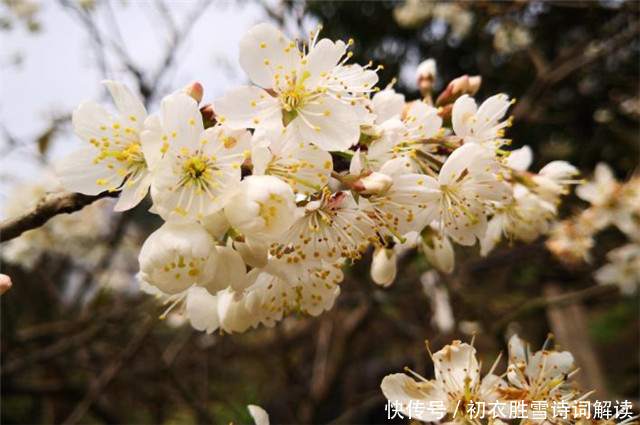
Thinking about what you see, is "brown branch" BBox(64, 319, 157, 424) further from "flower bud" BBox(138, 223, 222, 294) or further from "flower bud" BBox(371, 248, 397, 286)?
"flower bud" BBox(138, 223, 222, 294)

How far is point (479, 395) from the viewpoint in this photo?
771 millimetres

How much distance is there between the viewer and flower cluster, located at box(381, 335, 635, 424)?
0.73 m

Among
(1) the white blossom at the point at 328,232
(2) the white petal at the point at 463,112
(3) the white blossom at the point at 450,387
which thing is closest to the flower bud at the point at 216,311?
(1) the white blossom at the point at 328,232

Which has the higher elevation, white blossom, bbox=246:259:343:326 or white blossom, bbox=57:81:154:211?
white blossom, bbox=57:81:154:211

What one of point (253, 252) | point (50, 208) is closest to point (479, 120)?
point (253, 252)

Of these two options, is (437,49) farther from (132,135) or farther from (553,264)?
(132,135)

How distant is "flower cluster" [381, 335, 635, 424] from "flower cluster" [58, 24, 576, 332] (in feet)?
0.66

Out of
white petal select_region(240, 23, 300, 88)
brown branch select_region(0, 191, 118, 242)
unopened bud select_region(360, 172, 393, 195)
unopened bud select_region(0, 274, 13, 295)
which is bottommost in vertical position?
unopened bud select_region(0, 274, 13, 295)

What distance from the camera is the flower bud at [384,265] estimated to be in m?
0.99

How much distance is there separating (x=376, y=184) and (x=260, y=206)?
0.17m

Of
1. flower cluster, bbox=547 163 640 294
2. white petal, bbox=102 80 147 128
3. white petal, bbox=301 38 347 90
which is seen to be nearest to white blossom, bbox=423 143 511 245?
white petal, bbox=301 38 347 90

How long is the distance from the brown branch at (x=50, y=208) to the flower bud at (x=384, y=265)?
472 millimetres

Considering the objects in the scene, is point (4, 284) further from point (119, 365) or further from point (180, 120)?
point (119, 365)

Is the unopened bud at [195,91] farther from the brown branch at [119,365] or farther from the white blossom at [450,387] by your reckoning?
the brown branch at [119,365]
